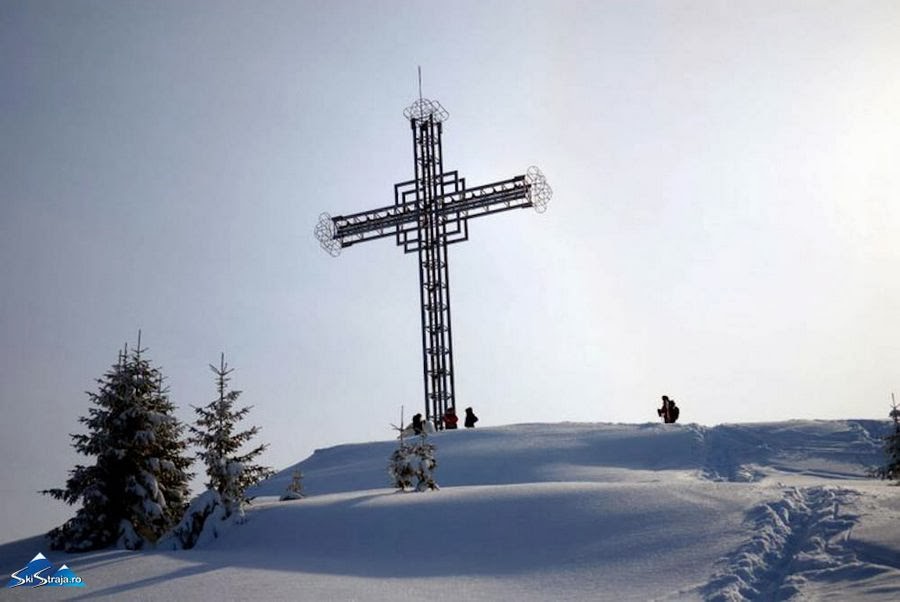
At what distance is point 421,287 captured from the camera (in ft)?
101

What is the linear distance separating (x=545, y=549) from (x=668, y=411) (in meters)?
16.4

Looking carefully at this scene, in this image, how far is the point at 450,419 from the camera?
2975cm

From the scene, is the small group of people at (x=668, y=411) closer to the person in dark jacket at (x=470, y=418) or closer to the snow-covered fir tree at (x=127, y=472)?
the person in dark jacket at (x=470, y=418)

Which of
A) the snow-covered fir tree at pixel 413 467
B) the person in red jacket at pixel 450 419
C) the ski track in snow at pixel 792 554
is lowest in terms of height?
the ski track in snow at pixel 792 554

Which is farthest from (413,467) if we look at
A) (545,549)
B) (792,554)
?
(792,554)

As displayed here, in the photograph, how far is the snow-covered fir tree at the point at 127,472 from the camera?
1677 centimetres

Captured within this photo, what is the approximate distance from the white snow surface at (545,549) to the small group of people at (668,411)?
858 centimetres

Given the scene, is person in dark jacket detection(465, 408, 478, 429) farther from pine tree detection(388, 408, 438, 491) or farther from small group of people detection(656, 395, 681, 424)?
pine tree detection(388, 408, 438, 491)

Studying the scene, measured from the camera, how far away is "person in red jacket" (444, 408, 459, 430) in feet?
97.2

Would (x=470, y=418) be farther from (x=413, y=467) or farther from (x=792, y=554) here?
(x=792, y=554)

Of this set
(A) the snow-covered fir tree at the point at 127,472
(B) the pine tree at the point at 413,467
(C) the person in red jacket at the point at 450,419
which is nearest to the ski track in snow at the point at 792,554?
(B) the pine tree at the point at 413,467

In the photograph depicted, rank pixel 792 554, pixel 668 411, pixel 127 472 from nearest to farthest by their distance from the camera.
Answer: pixel 792 554, pixel 127 472, pixel 668 411

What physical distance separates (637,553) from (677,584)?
1259 millimetres

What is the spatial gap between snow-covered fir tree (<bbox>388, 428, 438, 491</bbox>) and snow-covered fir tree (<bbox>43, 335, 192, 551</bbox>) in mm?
4830
